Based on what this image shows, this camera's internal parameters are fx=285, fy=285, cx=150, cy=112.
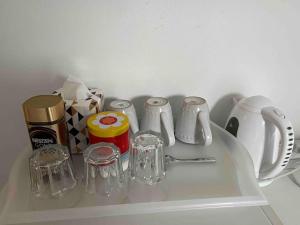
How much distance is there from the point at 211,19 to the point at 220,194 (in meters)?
0.42

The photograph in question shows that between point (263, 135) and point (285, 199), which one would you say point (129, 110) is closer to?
point (263, 135)

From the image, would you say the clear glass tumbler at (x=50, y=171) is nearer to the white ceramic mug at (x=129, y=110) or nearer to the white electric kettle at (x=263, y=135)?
the white ceramic mug at (x=129, y=110)

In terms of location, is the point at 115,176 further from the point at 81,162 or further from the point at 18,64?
the point at 18,64

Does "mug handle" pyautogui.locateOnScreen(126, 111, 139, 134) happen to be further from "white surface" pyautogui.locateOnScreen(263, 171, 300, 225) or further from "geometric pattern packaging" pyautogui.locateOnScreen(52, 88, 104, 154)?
"white surface" pyautogui.locateOnScreen(263, 171, 300, 225)

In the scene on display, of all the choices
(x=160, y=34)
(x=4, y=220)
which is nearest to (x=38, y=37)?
(x=160, y=34)

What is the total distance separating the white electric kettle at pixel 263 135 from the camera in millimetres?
669

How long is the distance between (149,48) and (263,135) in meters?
0.36

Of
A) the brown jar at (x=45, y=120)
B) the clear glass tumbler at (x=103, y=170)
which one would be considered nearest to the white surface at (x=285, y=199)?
the clear glass tumbler at (x=103, y=170)

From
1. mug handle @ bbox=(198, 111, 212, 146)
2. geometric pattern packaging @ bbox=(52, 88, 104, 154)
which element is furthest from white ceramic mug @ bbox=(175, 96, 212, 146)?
geometric pattern packaging @ bbox=(52, 88, 104, 154)

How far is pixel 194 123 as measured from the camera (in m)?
0.69

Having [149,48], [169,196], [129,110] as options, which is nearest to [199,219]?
[169,196]

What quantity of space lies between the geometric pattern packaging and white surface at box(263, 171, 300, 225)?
1.57 ft

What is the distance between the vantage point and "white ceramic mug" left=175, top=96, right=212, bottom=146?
0.67m

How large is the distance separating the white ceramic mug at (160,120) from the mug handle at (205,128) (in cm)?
7
